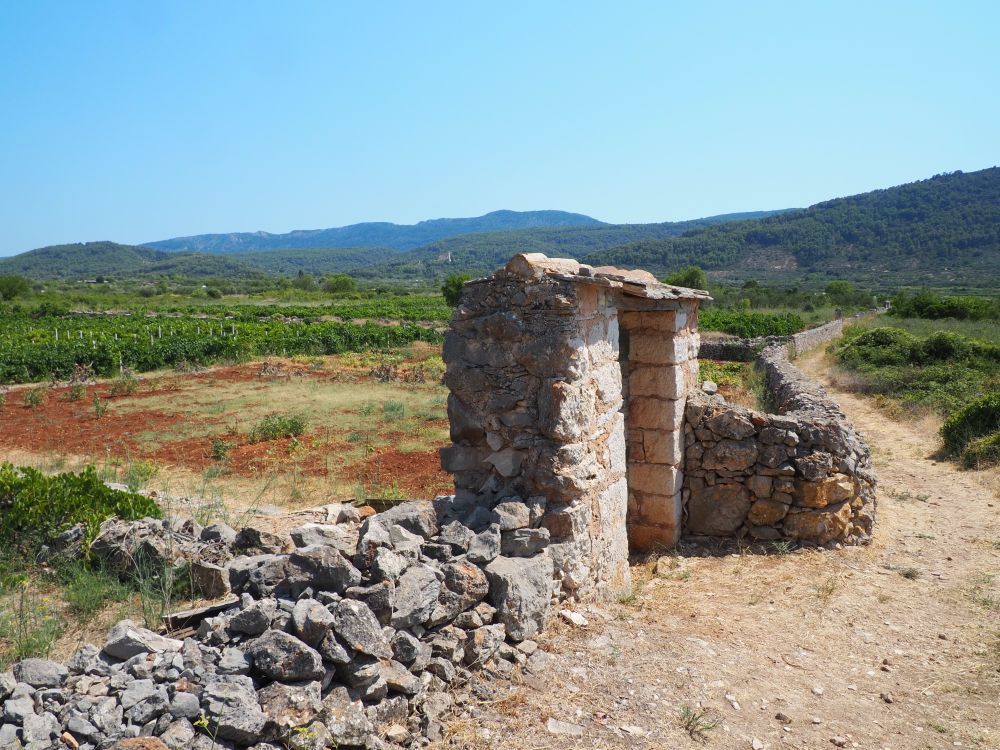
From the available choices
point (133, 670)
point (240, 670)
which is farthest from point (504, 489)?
point (133, 670)

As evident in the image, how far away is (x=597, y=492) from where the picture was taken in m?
5.49

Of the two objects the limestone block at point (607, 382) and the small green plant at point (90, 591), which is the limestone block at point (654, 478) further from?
the small green plant at point (90, 591)

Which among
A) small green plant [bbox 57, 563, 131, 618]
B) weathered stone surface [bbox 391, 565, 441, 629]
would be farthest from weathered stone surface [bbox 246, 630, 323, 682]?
small green plant [bbox 57, 563, 131, 618]

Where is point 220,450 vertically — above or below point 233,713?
below

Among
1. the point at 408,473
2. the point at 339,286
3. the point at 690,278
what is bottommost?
the point at 408,473

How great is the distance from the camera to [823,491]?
22.2 ft

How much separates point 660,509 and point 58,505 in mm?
6204

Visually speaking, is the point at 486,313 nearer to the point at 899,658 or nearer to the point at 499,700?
the point at 499,700

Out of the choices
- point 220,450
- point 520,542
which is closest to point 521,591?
point 520,542

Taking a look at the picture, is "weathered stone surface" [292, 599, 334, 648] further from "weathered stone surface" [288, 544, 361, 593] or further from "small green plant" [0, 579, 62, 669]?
"small green plant" [0, 579, 62, 669]

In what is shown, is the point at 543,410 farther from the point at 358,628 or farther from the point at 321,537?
the point at 358,628

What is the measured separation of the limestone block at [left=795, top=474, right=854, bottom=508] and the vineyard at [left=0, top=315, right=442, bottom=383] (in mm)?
23192

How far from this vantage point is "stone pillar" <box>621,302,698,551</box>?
686 cm

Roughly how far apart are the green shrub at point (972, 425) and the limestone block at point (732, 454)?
6.29m
